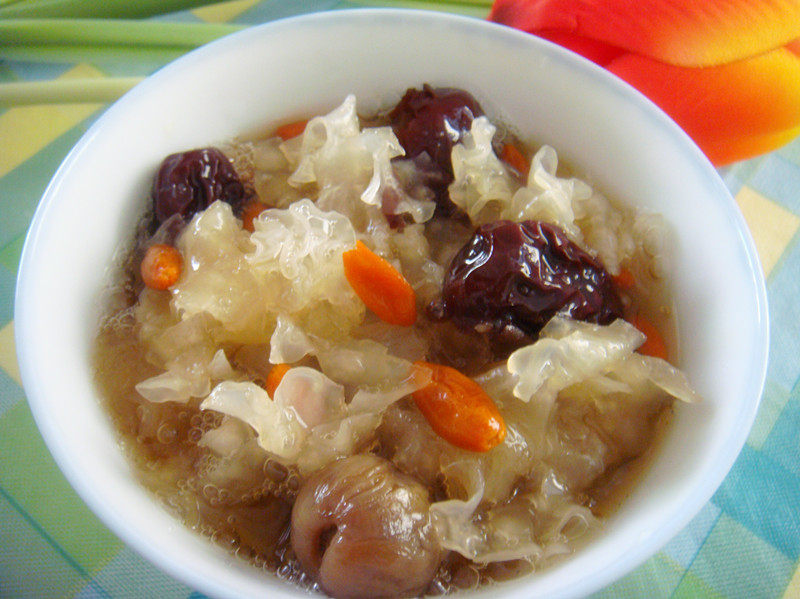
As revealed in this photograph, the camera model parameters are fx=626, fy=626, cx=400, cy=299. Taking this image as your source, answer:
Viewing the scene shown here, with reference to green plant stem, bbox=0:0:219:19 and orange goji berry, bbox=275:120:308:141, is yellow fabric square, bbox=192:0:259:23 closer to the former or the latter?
green plant stem, bbox=0:0:219:19

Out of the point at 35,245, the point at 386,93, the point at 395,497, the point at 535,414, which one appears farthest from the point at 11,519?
the point at 386,93

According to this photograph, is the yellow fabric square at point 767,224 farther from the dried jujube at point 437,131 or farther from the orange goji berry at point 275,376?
the orange goji berry at point 275,376

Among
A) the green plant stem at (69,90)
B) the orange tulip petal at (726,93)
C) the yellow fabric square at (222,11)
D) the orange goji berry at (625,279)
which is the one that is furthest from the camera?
the yellow fabric square at (222,11)

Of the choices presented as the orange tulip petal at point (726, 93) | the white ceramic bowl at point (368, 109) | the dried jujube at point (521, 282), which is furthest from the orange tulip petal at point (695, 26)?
the dried jujube at point (521, 282)

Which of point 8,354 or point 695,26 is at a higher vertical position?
point 695,26

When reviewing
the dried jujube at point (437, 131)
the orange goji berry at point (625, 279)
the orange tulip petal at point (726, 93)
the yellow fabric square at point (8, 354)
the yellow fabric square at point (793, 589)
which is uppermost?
the orange tulip petal at point (726, 93)

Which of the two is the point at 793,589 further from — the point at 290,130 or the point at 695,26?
the point at 290,130

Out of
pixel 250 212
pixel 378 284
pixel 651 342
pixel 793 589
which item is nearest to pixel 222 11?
pixel 250 212

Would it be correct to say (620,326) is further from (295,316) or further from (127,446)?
(127,446)
